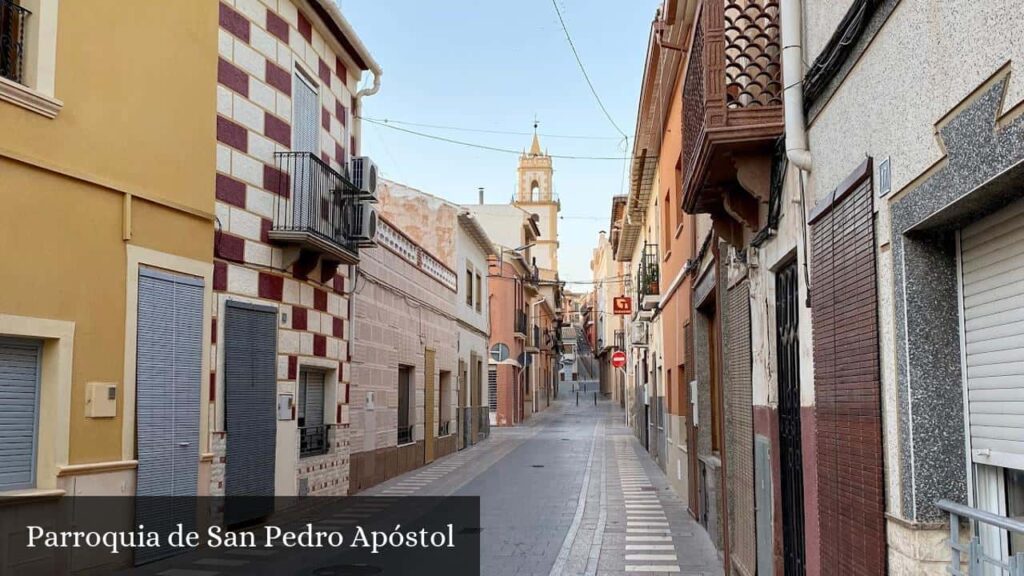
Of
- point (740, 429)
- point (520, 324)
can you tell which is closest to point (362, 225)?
point (740, 429)

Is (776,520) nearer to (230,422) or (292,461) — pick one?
(230,422)

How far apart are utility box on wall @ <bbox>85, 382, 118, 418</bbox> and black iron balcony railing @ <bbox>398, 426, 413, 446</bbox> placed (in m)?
11.4

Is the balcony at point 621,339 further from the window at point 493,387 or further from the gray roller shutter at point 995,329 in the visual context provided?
the gray roller shutter at point 995,329

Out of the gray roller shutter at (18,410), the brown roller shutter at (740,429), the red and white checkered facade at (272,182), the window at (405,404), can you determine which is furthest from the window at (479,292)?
the gray roller shutter at (18,410)

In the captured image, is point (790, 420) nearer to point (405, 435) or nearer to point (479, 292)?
point (405, 435)

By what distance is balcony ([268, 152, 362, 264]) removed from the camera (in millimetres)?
12500

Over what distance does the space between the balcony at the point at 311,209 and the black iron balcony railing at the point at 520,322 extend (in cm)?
3034

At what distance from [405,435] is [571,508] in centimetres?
723

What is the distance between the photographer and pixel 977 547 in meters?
3.61

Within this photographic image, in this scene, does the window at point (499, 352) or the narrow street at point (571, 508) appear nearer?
the narrow street at point (571, 508)

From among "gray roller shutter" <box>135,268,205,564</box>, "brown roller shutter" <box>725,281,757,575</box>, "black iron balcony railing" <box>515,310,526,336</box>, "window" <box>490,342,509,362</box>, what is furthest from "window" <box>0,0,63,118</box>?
"black iron balcony railing" <box>515,310,526,336</box>

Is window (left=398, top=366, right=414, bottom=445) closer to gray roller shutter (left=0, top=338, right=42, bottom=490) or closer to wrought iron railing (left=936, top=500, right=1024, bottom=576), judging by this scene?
gray roller shutter (left=0, top=338, right=42, bottom=490)

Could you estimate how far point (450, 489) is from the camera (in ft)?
56.6

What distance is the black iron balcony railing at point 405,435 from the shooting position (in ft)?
67.0
